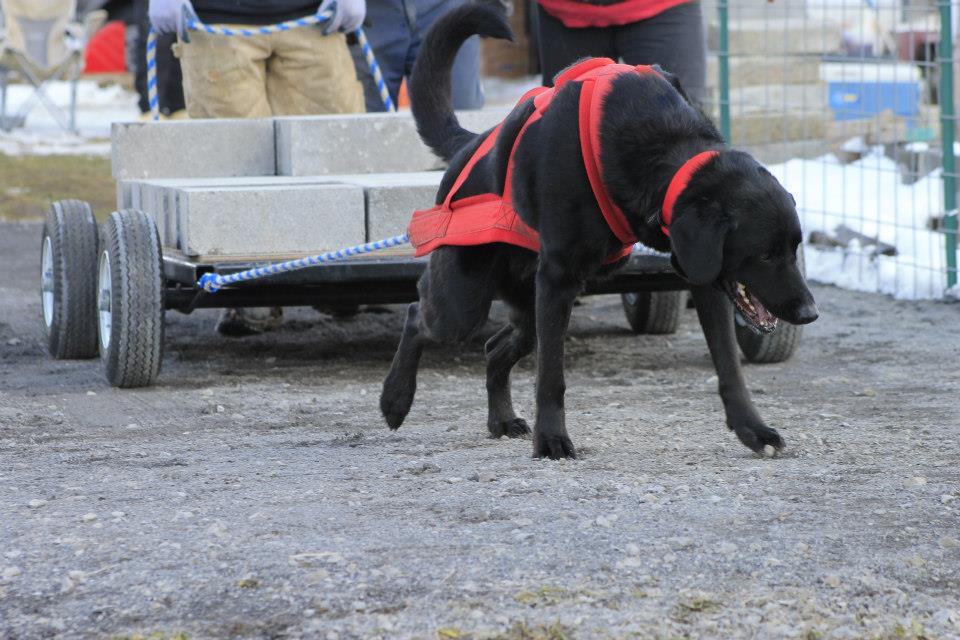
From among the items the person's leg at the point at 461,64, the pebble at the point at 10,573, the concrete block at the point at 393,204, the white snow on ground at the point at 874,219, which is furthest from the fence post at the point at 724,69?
the pebble at the point at 10,573

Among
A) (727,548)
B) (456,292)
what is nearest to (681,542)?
(727,548)

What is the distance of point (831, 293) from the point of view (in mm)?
6938

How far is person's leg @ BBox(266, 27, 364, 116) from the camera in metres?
6.00

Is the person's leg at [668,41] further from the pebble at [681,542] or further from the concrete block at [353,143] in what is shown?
the pebble at [681,542]

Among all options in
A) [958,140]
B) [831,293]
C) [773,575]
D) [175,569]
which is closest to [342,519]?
[175,569]

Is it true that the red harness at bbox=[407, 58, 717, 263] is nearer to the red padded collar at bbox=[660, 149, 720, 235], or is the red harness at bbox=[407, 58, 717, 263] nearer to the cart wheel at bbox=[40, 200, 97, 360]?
→ the red padded collar at bbox=[660, 149, 720, 235]

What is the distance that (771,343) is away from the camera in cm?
505

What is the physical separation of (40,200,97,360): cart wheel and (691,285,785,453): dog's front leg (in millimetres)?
2469

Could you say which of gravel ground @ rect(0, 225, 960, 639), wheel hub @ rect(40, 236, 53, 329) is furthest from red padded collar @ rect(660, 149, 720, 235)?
wheel hub @ rect(40, 236, 53, 329)

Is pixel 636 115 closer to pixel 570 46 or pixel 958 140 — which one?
pixel 570 46

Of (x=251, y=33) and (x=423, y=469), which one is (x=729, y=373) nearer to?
(x=423, y=469)

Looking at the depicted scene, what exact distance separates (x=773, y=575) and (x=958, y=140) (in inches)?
194

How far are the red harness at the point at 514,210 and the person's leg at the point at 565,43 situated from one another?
6.86 ft

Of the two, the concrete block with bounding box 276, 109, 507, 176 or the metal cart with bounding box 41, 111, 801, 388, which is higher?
the concrete block with bounding box 276, 109, 507, 176
